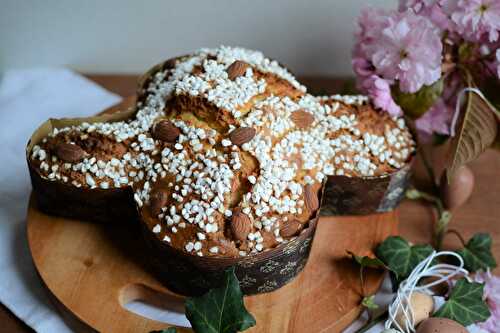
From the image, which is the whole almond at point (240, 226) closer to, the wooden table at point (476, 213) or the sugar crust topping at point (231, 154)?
the sugar crust topping at point (231, 154)

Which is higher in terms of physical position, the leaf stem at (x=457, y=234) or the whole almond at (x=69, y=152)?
the whole almond at (x=69, y=152)

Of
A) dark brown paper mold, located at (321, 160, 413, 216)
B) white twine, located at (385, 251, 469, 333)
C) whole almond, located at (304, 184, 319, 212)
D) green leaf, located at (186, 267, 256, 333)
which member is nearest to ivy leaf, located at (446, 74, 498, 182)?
dark brown paper mold, located at (321, 160, 413, 216)

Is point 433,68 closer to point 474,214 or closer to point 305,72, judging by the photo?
point 474,214

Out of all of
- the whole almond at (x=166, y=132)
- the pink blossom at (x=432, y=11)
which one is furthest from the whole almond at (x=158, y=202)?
the pink blossom at (x=432, y=11)

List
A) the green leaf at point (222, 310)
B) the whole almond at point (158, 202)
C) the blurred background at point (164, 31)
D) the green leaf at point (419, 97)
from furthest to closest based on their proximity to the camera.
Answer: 1. the blurred background at point (164, 31)
2. the green leaf at point (419, 97)
3. the whole almond at point (158, 202)
4. the green leaf at point (222, 310)

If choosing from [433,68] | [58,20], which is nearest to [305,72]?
[433,68]

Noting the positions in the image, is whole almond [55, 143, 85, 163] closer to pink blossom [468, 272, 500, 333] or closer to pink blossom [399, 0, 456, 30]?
pink blossom [399, 0, 456, 30]
